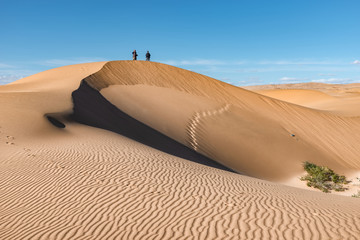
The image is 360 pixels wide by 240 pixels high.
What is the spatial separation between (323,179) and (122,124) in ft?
31.3

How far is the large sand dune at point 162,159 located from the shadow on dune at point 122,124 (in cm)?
8

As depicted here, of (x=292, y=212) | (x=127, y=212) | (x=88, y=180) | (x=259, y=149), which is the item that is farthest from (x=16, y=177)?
(x=259, y=149)

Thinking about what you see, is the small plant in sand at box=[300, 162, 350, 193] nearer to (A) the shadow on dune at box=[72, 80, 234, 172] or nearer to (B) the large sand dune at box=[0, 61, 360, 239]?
(B) the large sand dune at box=[0, 61, 360, 239]

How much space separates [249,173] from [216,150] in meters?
2.27

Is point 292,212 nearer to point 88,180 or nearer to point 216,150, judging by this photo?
point 88,180

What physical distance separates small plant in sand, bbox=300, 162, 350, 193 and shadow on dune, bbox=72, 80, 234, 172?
12.0ft

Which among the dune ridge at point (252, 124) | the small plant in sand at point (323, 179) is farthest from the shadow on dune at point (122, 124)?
the small plant in sand at point (323, 179)

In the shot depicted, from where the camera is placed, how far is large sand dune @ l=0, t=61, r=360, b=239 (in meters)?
5.14

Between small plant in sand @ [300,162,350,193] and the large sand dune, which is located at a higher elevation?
the large sand dune

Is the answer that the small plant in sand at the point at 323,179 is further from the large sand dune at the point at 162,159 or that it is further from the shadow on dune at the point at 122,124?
the shadow on dune at the point at 122,124

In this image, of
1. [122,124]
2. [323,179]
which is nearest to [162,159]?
[122,124]

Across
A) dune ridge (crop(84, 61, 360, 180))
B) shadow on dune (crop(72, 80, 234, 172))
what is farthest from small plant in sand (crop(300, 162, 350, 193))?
shadow on dune (crop(72, 80, 234, 172))

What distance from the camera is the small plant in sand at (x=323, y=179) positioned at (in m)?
13.4

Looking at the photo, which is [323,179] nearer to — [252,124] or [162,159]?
[252,124]
